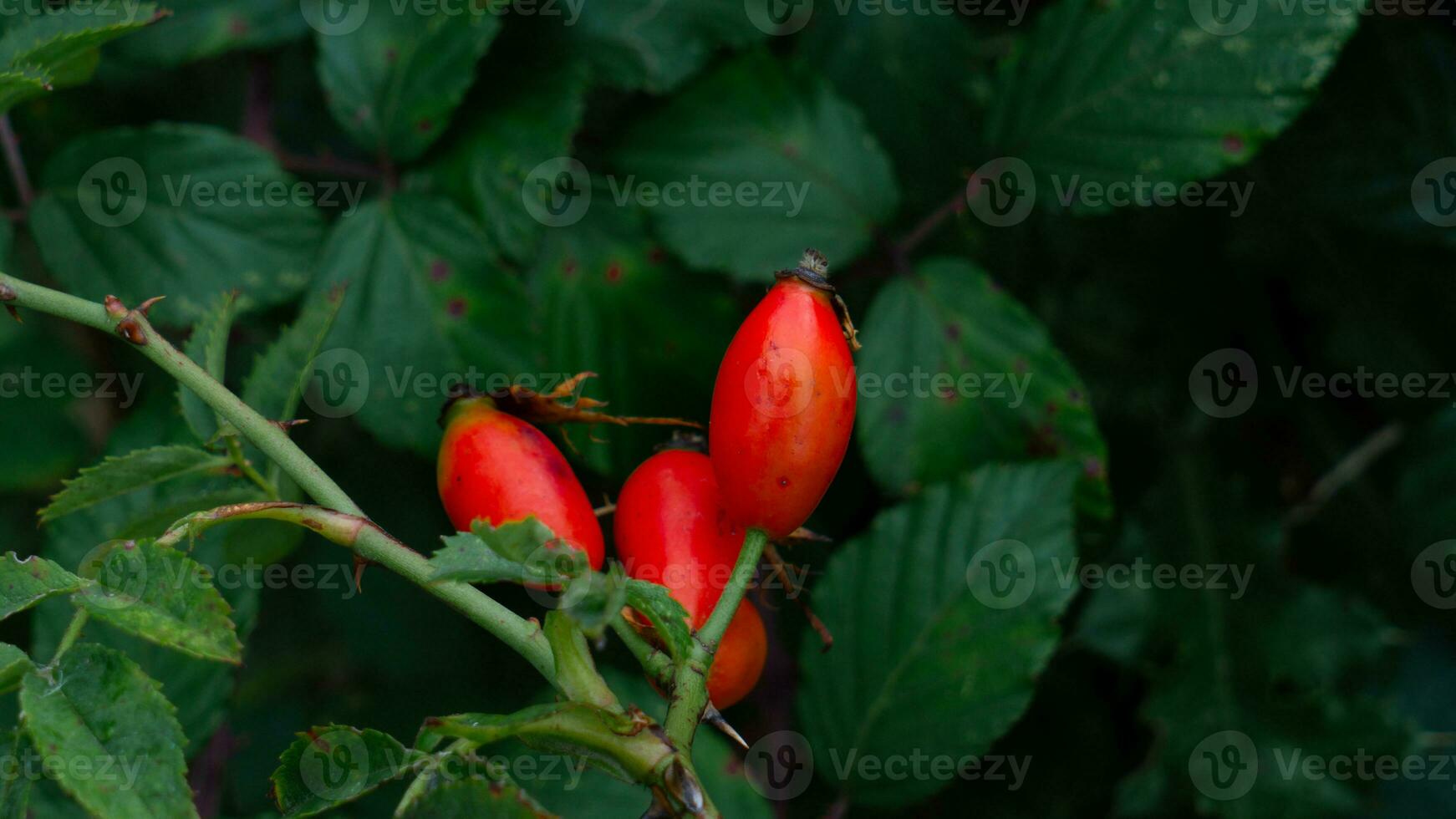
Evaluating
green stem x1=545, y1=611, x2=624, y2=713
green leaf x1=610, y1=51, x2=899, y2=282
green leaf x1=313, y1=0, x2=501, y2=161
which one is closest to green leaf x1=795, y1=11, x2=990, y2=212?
green leaf x1=610, y1=51, x2=899, y2=282

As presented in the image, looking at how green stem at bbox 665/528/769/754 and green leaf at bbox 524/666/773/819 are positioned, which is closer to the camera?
green stem at bbox 665/528/769/754

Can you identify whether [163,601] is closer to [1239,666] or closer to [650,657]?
[650,657]

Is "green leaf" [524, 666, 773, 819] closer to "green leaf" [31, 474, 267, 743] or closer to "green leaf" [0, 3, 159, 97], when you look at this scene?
"green leaf" [31, 474, 267, 743]

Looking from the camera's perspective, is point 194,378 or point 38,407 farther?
point 38,407

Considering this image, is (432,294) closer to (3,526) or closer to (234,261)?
(234,261)

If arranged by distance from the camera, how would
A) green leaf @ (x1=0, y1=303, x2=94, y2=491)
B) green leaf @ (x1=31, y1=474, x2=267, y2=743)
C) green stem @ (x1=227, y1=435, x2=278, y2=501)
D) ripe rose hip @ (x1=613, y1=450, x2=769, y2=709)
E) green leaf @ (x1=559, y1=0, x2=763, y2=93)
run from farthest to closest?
1. green leaf @ (x1=0, y1=303, x2=94, y2=491)
2. green leaf @ (x1=559, y1=0, x2=763, y2=93)
3. green leaf @ (x1=31, y1=474, x2=267, y2=743)
4. green stem @ (x1=227, y1=435, x2=278, y2=501)
5. ripe rose hip @ (x1=613, y1=450, x2=769, y2=709)

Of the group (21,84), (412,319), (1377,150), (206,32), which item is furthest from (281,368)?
(1377,150)
